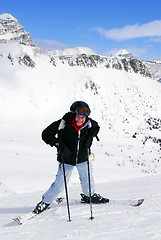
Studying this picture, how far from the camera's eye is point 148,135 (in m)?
23.2

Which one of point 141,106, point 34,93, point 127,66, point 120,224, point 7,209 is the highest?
point 127,66

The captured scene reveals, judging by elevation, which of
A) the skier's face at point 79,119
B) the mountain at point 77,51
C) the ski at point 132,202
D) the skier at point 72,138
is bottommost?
Result: the ski at point 132,202

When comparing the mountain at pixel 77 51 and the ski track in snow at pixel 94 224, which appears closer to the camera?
the ski track in snow at pixel 94 224

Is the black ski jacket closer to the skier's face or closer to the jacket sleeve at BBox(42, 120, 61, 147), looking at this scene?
the jacket sleeve at BBox(42, 120, 61, 147)

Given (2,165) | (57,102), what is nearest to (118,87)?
(57,102)

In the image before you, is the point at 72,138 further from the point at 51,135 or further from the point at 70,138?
the point at 51,135

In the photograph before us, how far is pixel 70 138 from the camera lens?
4359 millimetres

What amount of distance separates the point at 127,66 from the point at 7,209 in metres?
41.7

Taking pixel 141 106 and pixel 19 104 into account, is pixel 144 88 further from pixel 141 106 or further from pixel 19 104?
pixel 19 104

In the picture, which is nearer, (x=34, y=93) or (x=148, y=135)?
(x=148, y=135)

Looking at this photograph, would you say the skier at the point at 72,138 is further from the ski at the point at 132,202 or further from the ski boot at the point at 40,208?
the ski at the point at 132,202

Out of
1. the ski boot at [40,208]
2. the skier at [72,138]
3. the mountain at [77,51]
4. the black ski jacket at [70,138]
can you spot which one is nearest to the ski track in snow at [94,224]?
the ski boot at [40,208]

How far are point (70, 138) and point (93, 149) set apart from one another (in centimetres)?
1206

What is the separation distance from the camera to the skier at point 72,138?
424cm
